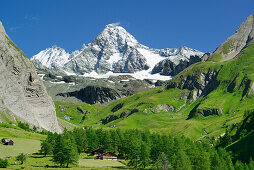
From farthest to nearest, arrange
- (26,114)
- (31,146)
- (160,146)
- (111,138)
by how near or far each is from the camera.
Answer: (26,114)
(111,138)
(31,146)
(160,146)

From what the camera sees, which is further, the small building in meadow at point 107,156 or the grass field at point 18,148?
the small building in meadow at point 107,156

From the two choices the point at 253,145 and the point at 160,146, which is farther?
the point at 253,145

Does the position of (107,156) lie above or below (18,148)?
below

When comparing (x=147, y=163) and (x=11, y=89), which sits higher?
(x=11, y=89)

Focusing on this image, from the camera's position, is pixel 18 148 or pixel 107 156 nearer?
pixel 18 148

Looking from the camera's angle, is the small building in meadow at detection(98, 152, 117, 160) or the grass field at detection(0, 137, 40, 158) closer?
the grass field at detection(0, 137, 40, 158)

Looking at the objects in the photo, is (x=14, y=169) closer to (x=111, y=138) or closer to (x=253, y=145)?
(x=111, y=138)

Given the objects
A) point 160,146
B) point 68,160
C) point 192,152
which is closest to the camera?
point 68,160

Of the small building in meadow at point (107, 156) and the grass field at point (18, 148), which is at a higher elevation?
the grass field at point (18, 148)

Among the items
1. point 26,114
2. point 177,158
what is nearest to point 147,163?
point 177,158

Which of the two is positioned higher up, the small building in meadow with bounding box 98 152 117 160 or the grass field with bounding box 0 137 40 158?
the grass field with bounding box 0 137 40 158

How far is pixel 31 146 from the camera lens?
125m

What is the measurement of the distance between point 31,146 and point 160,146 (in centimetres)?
5830

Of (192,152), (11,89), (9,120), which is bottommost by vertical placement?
(192,152)
